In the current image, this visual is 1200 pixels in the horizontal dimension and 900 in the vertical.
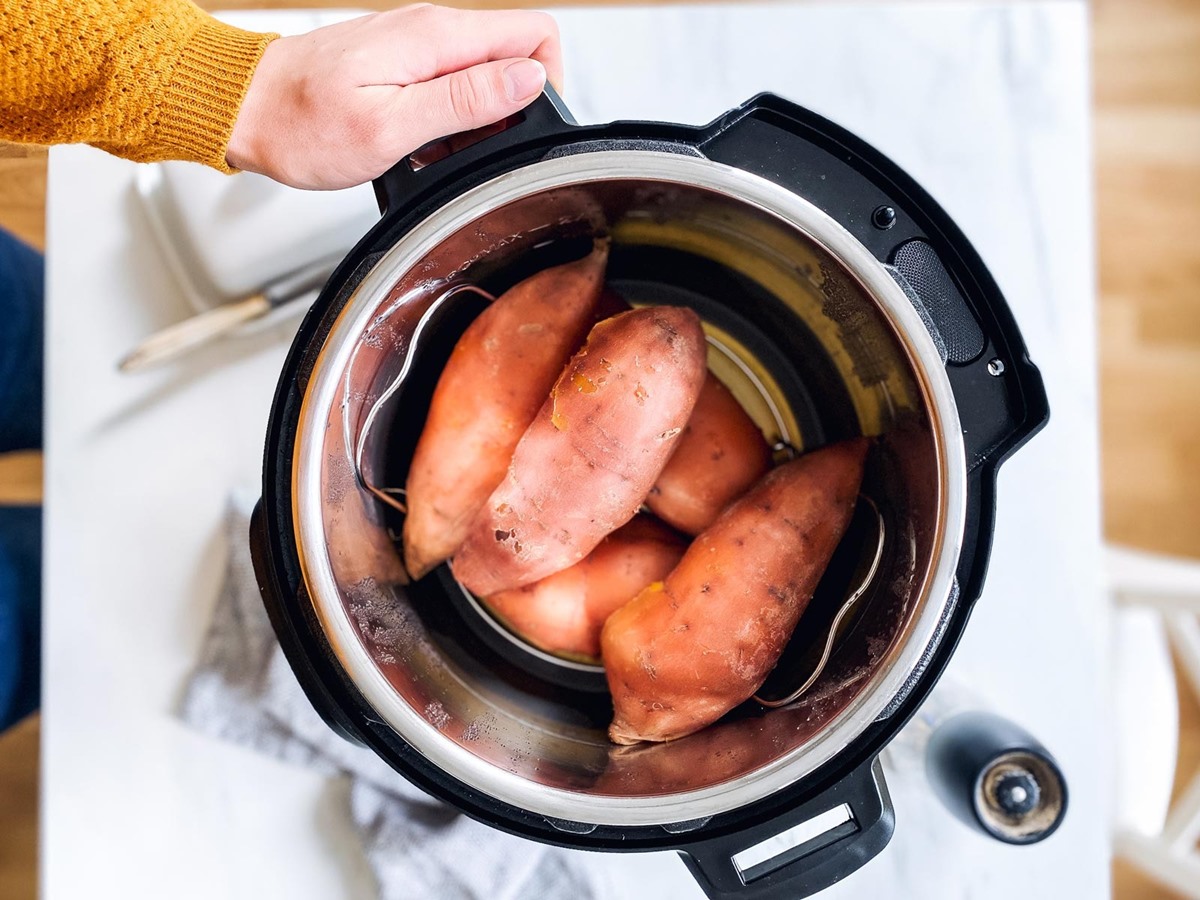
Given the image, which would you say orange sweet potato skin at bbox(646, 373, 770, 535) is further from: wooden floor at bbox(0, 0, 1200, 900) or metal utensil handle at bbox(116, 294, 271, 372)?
wooden floor at bbox(0, 0, 1200, 900)

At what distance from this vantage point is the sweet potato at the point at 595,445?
0.49 m

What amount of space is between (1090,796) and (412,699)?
1.72 ft

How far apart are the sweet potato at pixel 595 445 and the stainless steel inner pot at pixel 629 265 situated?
6 cm

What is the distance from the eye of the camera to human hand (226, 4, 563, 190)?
451 mm

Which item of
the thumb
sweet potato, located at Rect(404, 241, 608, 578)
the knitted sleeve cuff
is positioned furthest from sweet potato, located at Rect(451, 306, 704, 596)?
the knitted sleeve cuff

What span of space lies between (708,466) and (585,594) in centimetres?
11

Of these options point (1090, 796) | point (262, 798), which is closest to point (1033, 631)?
point (1090, 796)

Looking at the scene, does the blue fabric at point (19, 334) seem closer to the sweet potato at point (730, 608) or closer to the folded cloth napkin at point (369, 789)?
the folded cloth napkin at point (369, 789)

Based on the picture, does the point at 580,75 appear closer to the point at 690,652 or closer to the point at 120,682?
the point at 690,652

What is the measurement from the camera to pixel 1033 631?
0.66m

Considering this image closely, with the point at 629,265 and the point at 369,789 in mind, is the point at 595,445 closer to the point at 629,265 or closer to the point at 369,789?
the point at 629,265

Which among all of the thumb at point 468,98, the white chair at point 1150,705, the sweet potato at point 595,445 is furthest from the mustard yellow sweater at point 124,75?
the white chair at point 1150,705

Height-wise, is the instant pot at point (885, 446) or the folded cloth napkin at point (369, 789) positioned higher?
the instant pot at point (885, 446)

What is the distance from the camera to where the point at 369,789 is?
63 cm
